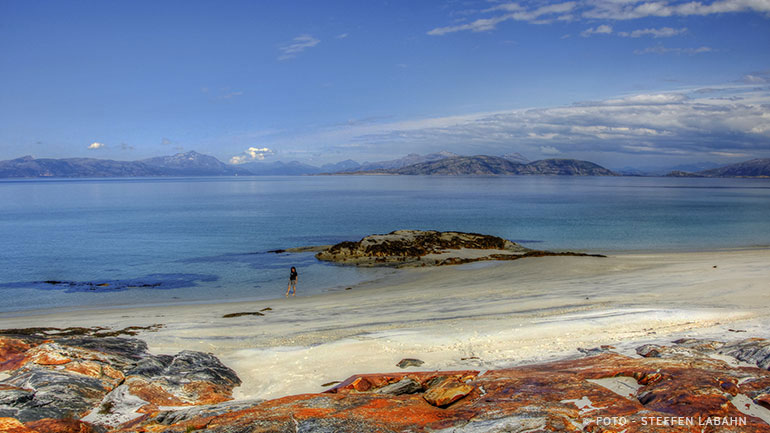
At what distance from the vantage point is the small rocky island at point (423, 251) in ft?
112

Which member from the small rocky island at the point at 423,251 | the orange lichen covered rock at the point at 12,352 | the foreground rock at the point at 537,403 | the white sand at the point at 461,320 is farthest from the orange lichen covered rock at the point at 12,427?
the small rocky island at the point at 423,251

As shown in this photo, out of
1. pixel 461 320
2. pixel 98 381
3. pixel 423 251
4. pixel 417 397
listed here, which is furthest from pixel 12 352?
pixel 423 251

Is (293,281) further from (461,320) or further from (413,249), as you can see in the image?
(413,249)

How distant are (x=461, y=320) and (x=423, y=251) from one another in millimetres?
19850

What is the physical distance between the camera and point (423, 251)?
35.8 meters

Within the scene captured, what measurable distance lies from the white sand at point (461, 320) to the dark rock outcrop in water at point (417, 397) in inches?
60.5

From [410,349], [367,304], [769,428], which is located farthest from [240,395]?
[367,304]

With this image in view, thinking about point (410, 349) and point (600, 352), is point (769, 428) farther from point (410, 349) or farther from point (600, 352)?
point (410, 349)

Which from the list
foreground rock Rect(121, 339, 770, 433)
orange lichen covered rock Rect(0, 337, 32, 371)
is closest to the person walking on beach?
orange lichen covered rock Rect(0, 337, 32, 371)

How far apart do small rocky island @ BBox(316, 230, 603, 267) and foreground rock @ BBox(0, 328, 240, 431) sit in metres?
23.2

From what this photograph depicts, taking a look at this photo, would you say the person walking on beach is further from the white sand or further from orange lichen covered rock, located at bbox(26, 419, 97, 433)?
orange lichen covered rock, located at bbox(26, 419, 97, 433)

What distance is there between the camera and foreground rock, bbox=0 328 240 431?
8281mm

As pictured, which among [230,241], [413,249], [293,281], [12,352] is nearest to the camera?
[12,352]

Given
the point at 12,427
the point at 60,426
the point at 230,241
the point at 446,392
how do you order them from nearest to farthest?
the point at 12,427
the point at 60,426
the point at 446,392
the point at 230,241
